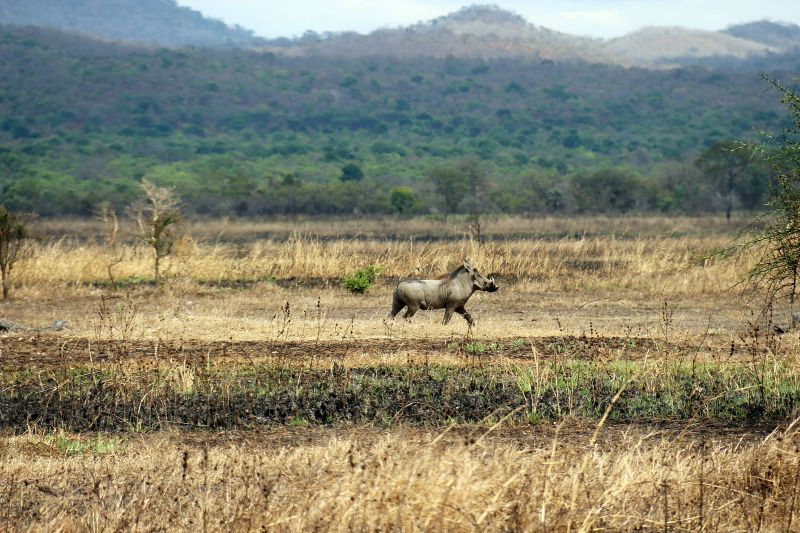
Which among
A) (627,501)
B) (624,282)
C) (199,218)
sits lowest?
(199,218)

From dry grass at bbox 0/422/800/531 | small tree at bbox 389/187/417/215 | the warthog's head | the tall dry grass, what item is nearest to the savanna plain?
dry grass at bbox 0/422/800/531

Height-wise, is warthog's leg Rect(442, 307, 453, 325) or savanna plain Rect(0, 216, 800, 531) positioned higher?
savanna plain Rect(0, 216, 800, 531)

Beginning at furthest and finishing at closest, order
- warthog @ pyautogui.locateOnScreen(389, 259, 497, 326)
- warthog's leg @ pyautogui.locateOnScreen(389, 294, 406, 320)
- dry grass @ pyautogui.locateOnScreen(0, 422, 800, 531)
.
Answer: warthog's leg @ pyautogui.locateOnScreen(389, 294, 406, 320)
warthog @ pyautogui.locateOnScreen(389, 259, 497, 326)
dry grass @ pyautogui.locateOnScreen(0, 422, 800, 531)

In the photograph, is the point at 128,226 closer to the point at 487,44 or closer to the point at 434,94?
the point at 434,94

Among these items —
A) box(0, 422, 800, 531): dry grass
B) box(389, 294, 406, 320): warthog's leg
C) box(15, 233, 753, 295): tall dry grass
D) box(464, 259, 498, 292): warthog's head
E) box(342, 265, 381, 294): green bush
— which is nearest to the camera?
box(0, 422, 800, 531): dry grass

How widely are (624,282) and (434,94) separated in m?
103

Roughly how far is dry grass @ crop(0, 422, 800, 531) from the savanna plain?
0.8 inches

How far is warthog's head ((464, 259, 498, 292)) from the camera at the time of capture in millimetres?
17156

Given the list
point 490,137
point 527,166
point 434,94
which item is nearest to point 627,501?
point 527,166

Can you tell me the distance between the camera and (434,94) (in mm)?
124625

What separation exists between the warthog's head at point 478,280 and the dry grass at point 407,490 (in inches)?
342

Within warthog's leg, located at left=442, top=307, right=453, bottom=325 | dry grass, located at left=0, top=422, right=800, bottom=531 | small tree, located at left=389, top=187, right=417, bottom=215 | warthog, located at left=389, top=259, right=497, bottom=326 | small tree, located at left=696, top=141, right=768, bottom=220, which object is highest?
dry grass, located at left=0, top=422, right=800, bottom=531

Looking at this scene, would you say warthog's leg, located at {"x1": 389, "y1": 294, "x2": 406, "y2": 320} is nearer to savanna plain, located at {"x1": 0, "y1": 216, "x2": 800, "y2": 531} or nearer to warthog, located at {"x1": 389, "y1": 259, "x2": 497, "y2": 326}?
warthog, located at {"x1": 389, "y1": 259, "x2": 497, "y2": 326}

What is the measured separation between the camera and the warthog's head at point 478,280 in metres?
17.2
